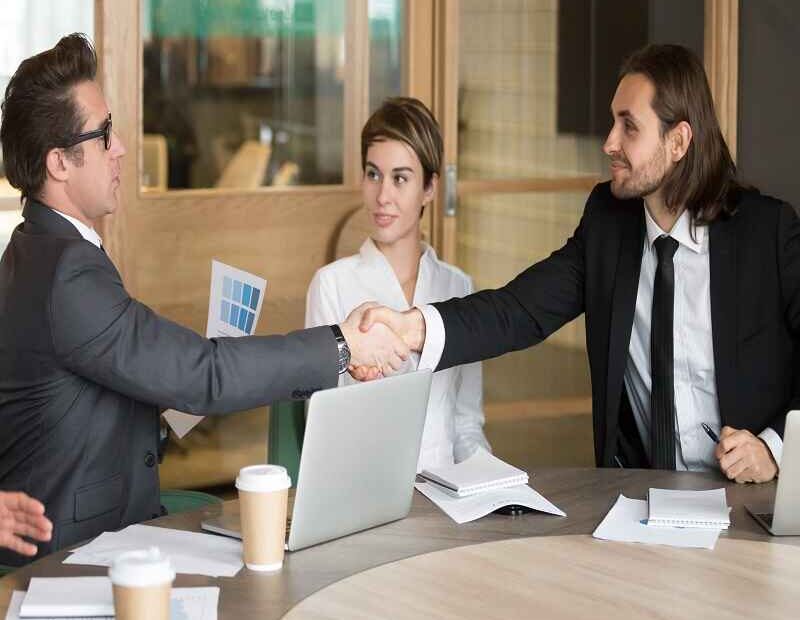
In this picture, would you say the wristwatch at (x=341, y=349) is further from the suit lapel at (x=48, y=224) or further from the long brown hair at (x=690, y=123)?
the long brown hair at (x=690, y=123)

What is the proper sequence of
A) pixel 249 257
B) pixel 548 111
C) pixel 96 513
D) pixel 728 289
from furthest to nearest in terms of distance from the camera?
pixel 548 111, pixel 249 257, pixel 728 289, pixel 96 513

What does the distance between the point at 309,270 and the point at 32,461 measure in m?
1.92

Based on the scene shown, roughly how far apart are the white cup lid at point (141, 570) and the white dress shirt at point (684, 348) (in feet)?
4.53

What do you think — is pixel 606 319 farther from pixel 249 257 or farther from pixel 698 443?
pixel 249 257

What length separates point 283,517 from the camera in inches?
71.2

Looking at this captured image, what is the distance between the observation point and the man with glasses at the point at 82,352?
2.14 m

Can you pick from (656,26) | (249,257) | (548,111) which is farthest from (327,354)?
(656,26)

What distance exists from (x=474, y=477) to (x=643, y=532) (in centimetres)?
34

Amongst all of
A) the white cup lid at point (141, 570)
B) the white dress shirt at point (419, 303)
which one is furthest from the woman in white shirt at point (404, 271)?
the white cup lid at point (141, 570)

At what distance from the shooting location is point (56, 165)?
231cm

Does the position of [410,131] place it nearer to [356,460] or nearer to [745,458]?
[745,458]

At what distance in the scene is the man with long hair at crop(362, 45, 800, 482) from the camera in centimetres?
270

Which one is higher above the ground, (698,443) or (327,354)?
(327,354)

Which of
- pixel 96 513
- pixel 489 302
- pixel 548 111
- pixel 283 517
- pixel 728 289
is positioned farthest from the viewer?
pixel 548 111
